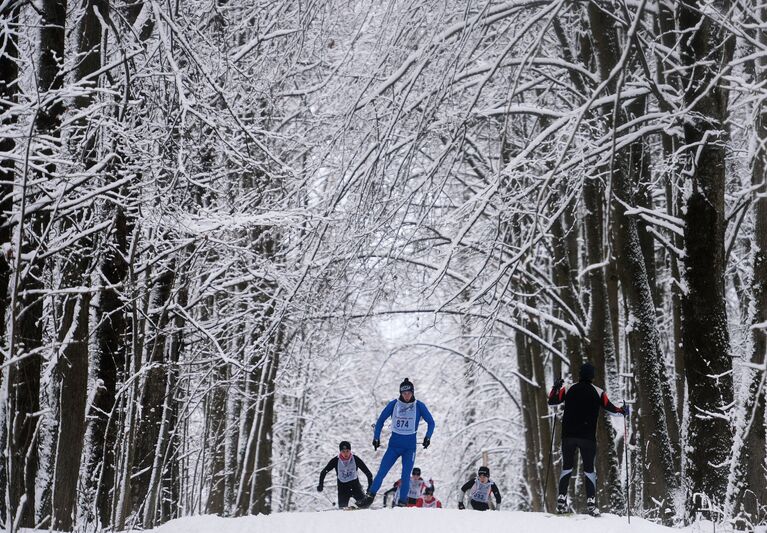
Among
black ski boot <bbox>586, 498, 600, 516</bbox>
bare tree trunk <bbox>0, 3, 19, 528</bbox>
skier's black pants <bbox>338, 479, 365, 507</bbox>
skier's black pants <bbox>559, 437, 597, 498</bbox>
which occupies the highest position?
bare tree trunk <bbox>0, 3, 19, 528</bbox>

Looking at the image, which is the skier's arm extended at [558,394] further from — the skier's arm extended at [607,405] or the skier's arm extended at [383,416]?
the skier's arm extended at [383,416]

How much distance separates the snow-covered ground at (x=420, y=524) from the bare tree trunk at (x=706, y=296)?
36.4 inches

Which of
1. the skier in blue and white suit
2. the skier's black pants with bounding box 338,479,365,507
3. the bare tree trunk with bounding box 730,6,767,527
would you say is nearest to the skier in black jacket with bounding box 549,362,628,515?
the bare tree trunk with bounding box 730,6,767,527

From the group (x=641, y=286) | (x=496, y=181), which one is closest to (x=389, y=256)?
(x=496, y=181)

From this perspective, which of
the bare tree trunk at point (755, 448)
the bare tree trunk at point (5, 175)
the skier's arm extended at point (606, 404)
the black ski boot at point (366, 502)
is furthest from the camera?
the black ski boot at point (366, 502)

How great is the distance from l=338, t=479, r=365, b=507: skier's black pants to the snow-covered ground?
313 cm

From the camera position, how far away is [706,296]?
978 cm

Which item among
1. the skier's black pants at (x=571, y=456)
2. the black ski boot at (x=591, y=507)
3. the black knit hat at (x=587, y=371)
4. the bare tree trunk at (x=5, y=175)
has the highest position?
the bare tree trunk at (x=5, y=175)

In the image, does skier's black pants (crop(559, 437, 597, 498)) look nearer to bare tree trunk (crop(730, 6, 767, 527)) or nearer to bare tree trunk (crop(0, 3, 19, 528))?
bare tree trunk (crop(730, 6, 767, 527))

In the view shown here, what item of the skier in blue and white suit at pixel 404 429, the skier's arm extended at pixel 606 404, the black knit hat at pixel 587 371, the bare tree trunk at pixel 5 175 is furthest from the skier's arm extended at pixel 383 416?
the bare tree trunk at pixel 5 175

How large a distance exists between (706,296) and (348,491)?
6.41m

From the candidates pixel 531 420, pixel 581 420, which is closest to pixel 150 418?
pixel 581 420

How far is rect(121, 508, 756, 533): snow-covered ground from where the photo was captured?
8836 mm

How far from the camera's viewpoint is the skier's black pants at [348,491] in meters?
13.7
